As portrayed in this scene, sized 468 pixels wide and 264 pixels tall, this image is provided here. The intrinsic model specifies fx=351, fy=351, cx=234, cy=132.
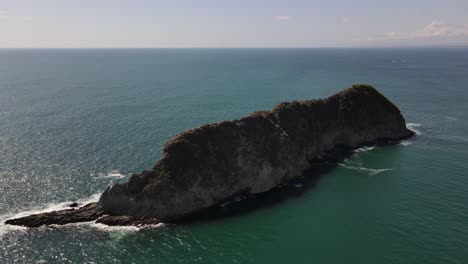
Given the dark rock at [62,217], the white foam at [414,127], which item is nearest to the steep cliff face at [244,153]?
the dark rock at [62,217]

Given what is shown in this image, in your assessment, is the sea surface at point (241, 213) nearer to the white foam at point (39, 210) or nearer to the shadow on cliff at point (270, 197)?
the white foam at point (39, 210)

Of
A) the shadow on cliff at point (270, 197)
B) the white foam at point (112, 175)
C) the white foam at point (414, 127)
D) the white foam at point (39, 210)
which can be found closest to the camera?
the white foam at point (39, 210)

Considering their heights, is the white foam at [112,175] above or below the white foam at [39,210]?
above

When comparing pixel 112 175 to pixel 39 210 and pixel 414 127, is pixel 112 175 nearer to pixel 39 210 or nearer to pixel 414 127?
pixel 39 210

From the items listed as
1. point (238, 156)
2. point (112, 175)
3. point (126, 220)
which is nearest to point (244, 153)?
point (238, 156)

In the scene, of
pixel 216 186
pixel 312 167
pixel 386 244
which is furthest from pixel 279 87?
pixel 386 244

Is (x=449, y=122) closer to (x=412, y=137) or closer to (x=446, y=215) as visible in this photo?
(x=412, y=137)
